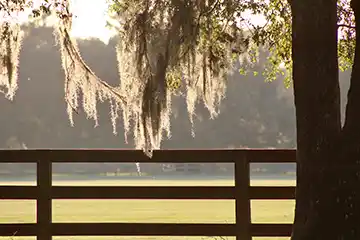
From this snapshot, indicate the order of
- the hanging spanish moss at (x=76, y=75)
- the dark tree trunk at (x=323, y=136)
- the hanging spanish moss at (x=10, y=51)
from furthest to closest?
1. the hanging spanish moss at (x=76, y=75)
2. the hanging spanish moss at (x=10, y=51)
3. the dark tree trunk at (x=323, y=136)

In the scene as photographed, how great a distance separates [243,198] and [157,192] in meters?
0.91

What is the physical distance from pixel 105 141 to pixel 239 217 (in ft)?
232

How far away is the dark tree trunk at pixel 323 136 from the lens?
25.0ft

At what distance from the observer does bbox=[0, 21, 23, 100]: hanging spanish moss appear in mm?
10016

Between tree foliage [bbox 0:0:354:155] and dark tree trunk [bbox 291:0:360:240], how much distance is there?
1.55 m

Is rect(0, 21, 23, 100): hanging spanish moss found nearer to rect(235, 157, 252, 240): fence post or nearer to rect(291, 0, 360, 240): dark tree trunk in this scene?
rect(235, 157, 252, 240): fence post

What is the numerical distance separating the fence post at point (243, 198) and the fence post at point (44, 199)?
199cm

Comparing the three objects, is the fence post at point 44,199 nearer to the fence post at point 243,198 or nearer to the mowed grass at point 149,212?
the fence post at point 243,198

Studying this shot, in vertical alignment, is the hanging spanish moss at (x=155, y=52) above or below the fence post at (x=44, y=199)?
above

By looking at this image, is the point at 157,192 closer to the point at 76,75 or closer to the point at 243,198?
the point at 243,198

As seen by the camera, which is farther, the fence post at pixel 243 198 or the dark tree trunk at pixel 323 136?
→ the fence post at pixel 243 198

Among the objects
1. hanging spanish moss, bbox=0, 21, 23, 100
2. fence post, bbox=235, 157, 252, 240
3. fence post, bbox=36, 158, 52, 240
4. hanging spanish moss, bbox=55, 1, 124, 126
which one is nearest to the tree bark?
fence post, bbox=235, 157, 252, 240

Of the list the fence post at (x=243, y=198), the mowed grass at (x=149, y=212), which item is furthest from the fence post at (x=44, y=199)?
the mowed grass at (x=149, y=212)

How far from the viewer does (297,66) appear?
25.8 ft
